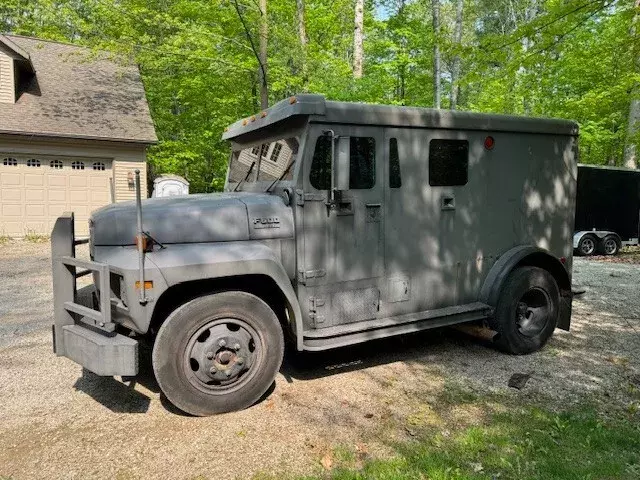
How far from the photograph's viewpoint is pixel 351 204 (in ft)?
13.6

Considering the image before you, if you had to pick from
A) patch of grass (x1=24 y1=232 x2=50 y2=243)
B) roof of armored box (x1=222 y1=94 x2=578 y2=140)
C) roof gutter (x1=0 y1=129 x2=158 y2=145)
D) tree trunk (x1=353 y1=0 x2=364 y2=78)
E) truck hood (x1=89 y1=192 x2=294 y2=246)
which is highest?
tree trunk (x1=353 y1=0 x2=364 y2=78)

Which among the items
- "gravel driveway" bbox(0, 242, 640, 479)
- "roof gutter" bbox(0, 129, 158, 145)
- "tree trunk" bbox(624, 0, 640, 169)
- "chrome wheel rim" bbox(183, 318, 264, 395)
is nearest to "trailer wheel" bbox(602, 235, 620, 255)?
"tree trunk" bbox(624, 0, 640, 169)

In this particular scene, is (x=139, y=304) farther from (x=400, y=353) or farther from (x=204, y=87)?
(x=204, y=87)

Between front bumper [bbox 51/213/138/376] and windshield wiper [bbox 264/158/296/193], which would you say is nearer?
front bumper [bbox 51/213/138/376]

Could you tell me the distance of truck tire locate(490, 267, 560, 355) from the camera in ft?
16.0

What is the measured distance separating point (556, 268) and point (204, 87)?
1574cm

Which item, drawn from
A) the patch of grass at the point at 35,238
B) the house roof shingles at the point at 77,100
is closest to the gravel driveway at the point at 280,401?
the patch of grass at the point at 35,238

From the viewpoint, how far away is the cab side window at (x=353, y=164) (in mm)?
3980

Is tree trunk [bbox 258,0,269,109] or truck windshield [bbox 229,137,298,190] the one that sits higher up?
tree trunk [bbox 258,0,269,109]

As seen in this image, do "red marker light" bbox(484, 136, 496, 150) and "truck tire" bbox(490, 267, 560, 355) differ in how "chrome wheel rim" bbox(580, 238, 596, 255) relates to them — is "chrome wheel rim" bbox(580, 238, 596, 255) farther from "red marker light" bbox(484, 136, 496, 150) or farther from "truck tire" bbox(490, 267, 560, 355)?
"red marker light" bbox(484, 136, 496, 150)

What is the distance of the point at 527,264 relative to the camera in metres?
5.15

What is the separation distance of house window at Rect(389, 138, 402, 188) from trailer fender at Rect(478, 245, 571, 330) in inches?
58.1

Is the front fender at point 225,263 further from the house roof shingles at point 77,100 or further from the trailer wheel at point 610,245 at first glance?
the trailer wheel at point 610,245

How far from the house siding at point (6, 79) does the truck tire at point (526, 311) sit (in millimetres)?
16638
